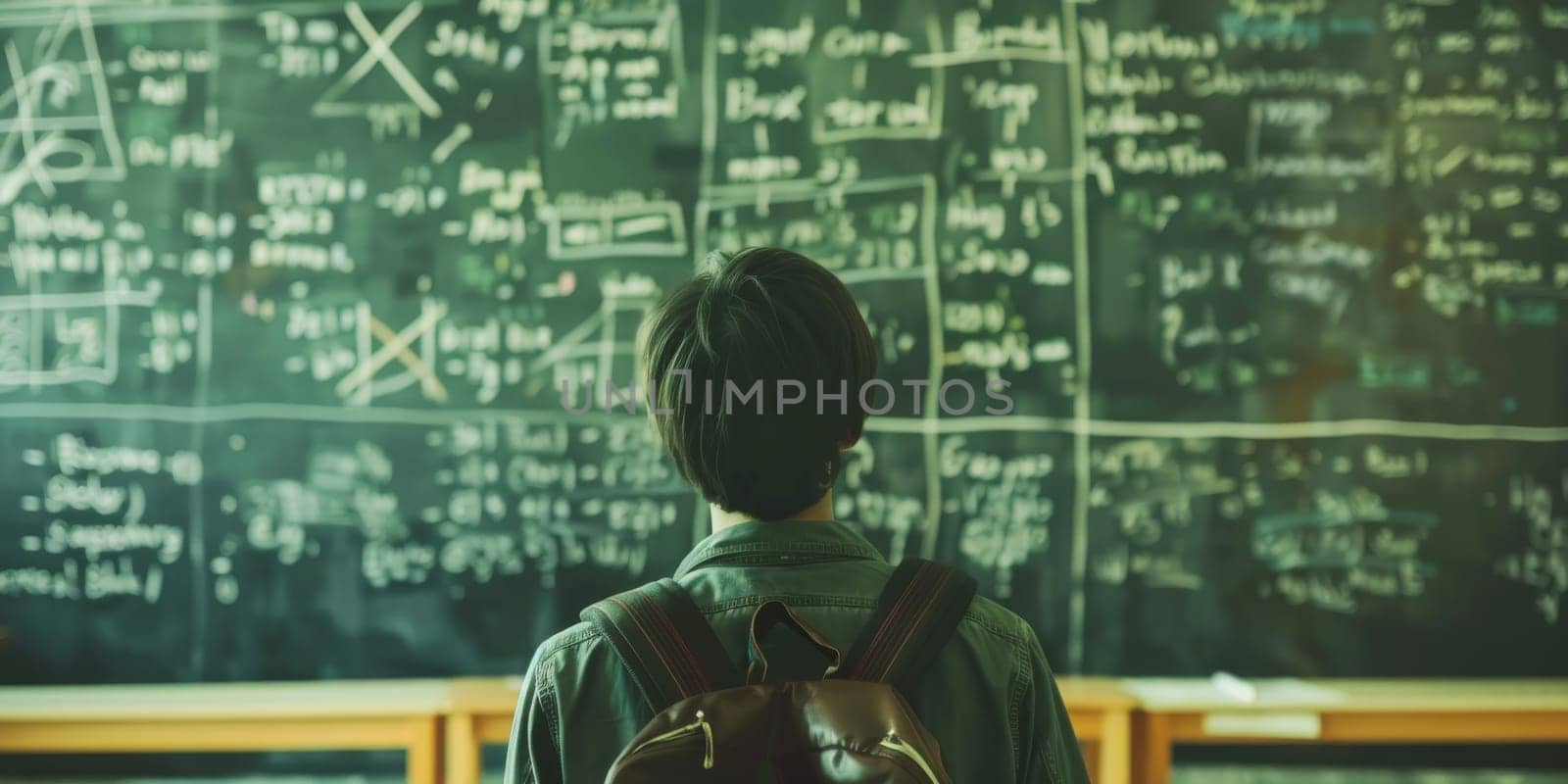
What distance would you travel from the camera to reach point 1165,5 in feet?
8.21

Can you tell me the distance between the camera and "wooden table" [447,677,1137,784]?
2.22 m

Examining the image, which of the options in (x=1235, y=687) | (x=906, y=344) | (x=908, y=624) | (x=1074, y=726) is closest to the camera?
(x=908, y=624)

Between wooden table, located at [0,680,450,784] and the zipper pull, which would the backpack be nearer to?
the zipper pull

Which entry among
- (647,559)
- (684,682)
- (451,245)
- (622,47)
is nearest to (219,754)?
(647,559)

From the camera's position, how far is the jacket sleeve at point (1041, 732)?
1115 millimetres

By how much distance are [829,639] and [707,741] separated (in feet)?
0.56

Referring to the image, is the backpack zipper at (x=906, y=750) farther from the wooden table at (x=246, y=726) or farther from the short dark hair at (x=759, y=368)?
the wooden table at (x=246, y=726)

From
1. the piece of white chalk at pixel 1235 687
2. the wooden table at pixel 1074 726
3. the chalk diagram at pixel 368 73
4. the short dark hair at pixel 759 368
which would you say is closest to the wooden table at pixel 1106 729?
the wooden table at pixel 1074 726

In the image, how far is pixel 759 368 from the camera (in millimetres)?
1013

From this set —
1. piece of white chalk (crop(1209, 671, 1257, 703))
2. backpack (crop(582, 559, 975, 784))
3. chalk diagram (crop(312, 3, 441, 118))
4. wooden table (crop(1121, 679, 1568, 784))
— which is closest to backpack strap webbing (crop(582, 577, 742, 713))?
backpack (crop(582, 559, 975, 784))

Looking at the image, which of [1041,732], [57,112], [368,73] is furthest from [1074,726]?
[57,112]

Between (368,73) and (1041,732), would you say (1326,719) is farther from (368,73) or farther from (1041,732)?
(368,73)

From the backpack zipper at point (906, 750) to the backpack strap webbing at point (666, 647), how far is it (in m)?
0.15

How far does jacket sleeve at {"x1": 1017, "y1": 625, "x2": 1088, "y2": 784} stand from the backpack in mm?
139
